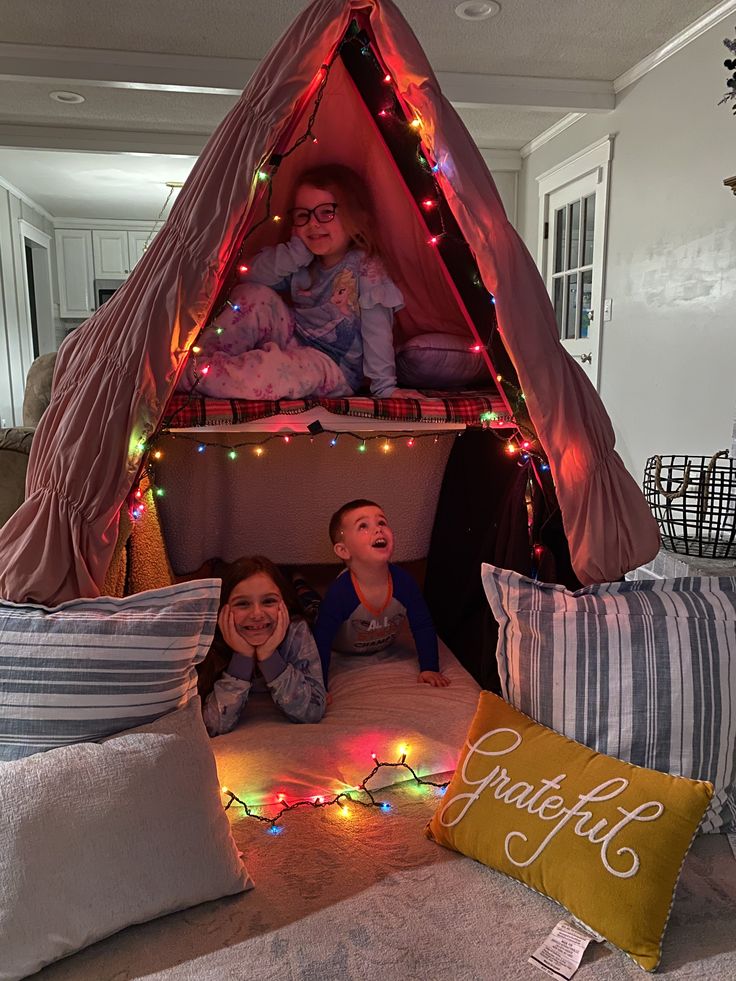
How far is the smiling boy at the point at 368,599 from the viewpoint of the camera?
1.94m

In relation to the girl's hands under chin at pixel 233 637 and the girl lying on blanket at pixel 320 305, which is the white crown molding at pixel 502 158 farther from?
the girl's hands under chin at pixel 233 637

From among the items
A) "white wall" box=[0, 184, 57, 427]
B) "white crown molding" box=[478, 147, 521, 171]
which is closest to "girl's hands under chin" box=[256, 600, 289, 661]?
"white crown molding" box=[478, 147, 521, 171]

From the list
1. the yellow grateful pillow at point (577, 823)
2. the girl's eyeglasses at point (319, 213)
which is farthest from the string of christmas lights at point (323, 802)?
the girl's eyeglasses at point (319, 213)

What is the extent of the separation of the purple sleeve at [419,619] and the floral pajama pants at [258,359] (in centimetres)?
55

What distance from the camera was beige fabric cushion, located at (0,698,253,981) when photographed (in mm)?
1044

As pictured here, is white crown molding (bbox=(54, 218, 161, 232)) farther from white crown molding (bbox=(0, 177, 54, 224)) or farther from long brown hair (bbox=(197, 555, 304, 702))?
long brown hair (bbox=(197, 555, 304, 702))

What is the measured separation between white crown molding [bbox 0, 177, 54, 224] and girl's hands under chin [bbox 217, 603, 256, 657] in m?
5.69

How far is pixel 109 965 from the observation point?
3.55 ft

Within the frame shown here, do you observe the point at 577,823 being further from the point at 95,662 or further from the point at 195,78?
the point at 195,78

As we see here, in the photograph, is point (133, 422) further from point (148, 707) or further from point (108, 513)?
point (148, 707)

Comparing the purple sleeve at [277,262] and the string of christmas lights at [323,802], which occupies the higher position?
the purple sleeve at [277,262]

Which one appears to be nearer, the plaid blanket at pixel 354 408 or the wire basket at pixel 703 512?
the plaid blanket at pixel 354 408

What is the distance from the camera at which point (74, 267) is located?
7.52 meters

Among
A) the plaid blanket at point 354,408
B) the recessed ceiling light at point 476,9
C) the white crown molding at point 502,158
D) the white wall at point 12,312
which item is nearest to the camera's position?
the plaid blanket at point 354,408
